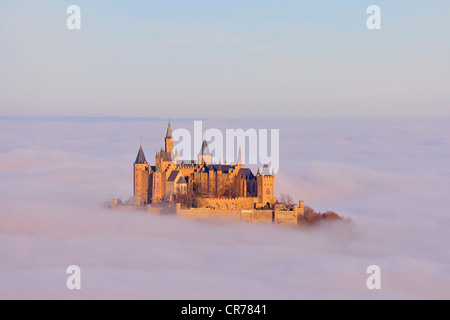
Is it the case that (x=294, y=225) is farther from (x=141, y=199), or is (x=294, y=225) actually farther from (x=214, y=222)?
(x=141, y=199)

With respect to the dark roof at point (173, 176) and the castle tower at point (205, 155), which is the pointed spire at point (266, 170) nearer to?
the castle tower at point (205, 155)

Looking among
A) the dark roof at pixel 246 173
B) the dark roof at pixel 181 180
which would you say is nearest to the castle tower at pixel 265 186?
the dark roof at pixel 246 173

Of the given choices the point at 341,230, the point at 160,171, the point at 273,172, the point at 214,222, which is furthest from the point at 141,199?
the point at 341,230

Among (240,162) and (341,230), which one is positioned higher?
(240,162)

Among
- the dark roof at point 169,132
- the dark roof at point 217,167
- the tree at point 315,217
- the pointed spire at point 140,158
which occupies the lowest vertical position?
the tree at point 315,217

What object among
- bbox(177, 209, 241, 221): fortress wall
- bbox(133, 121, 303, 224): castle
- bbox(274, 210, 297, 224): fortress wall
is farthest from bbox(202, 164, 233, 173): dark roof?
bbox(274, 210, 297, 224): fortress wall

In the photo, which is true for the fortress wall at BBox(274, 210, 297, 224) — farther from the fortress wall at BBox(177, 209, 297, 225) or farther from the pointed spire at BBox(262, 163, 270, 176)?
the pointed spire at BBox(262, 163, 270, 176)

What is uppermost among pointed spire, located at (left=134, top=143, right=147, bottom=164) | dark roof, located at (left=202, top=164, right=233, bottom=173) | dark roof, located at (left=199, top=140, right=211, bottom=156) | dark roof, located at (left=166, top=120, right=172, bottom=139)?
dark roof, located at (left=166, top=120, right=172, bottom=139)
